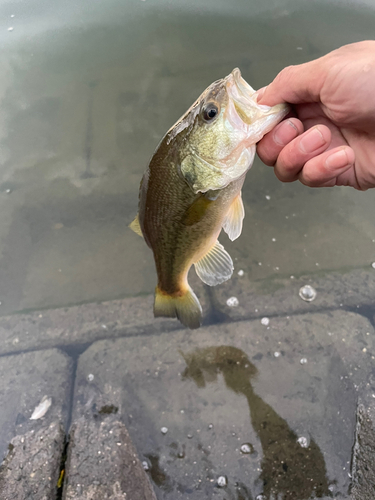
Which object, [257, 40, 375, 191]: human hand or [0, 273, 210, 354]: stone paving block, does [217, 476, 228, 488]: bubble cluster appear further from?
[257, 40, 375, 191]: human hand

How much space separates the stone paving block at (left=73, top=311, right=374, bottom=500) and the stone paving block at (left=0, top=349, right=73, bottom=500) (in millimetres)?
155

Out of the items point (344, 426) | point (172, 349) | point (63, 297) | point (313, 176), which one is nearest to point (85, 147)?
point (63, 297)

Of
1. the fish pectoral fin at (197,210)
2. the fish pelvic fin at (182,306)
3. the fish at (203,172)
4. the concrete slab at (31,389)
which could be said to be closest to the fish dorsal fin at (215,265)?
the fish at (203,172)

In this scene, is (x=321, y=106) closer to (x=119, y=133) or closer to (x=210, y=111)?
(x=210, y=111)

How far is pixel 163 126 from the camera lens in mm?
3363

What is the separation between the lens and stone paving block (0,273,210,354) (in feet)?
7.75

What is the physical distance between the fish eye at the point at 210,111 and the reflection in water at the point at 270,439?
1.55 meters

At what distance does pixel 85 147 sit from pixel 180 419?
8.54 feet

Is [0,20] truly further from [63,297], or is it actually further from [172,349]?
[172,349]

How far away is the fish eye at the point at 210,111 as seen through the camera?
1218mm

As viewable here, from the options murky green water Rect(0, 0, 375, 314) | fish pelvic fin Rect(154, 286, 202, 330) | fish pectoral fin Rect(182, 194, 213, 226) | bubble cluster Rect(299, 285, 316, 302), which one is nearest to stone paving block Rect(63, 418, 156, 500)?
fish pelvic fin Rect(154, 286, 202, 330)

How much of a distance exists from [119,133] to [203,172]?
7.76ft

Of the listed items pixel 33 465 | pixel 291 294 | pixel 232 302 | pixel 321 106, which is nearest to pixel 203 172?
pixel 321 106

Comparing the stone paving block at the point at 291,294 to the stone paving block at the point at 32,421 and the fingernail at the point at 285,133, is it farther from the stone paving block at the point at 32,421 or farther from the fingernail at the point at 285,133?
the fingernail at the point at 285,133
